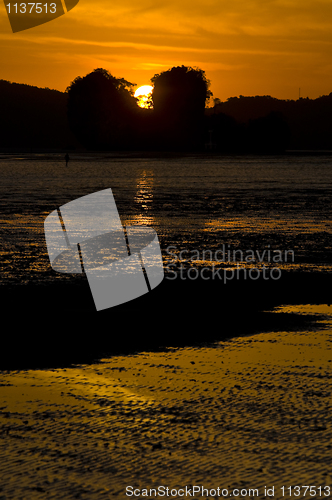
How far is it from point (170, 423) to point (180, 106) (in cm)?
14685

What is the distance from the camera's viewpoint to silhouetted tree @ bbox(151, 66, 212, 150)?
146750mm

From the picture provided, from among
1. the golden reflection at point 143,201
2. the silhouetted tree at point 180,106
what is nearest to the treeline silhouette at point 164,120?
the silhouetted tree at point 180,106

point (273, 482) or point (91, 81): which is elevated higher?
point (91, 81)

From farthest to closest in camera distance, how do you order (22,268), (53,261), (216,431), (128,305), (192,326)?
(53,261) → (22,268) → (128,305) → (192,326) → (216,431)

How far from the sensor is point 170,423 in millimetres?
4773

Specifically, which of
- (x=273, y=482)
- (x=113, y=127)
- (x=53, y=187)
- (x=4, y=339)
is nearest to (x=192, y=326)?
(x=4, y=339)

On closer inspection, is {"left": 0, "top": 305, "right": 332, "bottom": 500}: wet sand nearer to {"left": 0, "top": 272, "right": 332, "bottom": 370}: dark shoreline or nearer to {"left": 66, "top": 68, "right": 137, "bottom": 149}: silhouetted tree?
{"left": 0, "top": 272, "right": 332, "bottom": 370}: dark shoreline

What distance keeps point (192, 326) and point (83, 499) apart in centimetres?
409

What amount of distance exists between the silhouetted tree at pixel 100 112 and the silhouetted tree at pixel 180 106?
667 cm

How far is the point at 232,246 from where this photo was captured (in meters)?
14.0

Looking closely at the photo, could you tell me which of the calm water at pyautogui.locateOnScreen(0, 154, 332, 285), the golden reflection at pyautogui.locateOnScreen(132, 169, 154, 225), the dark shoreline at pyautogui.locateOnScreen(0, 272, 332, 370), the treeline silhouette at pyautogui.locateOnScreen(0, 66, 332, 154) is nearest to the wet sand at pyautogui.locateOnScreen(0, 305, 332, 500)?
the dark shoreline at pyautogui.locateOnScreen(0, 272, 332, 370)

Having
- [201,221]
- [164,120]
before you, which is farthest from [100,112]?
[201,221]

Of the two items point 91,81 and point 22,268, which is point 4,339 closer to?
point 22,268

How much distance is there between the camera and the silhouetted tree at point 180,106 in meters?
147
